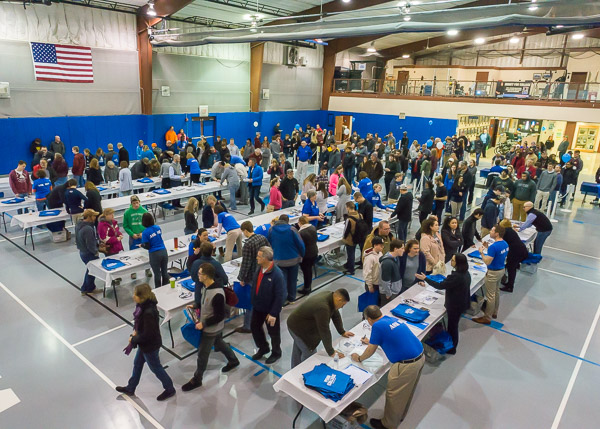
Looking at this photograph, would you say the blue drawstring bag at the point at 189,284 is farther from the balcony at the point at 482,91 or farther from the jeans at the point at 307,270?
the balcony at the point at 482,91

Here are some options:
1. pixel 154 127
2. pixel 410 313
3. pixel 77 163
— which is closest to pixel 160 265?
pixel 410 313

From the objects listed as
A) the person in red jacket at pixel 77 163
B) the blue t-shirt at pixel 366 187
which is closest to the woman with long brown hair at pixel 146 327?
the blue t-shirt at pixel 366 187

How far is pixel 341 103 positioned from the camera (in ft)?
90.8

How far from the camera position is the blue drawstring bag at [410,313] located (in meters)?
5.50

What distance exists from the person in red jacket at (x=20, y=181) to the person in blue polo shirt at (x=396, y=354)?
991 cm

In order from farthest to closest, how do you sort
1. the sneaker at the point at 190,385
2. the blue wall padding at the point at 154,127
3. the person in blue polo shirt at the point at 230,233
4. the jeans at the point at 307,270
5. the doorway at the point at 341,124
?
the doorway at the point at 341,124 → the blue wall padding at the point at 154,127 → the jeans at the point at 307,270 → the person in blue polo shirt at the point at 230,233 → the sneaker at the point at 190,385

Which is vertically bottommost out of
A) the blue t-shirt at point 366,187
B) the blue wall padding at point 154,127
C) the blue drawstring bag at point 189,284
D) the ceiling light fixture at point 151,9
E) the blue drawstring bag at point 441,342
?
the blue drawstring bag at point 441,342

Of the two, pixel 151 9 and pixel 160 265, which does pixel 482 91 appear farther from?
pixel 160 265

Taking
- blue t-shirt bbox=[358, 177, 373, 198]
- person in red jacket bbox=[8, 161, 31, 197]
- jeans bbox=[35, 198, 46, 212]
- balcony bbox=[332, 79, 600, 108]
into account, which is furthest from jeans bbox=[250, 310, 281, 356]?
balcony bbox=[332, 79, 600, 108]

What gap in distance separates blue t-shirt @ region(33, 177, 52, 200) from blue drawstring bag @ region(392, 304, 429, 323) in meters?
8.62

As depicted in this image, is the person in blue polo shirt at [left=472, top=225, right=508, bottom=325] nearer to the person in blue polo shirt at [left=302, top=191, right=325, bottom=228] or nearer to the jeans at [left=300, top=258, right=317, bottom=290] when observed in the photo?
the jeans at [left=300, top=258, right=317, bottom=290]

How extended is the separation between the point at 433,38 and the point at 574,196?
52.2 feet

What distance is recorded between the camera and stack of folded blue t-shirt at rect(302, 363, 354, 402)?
409cm

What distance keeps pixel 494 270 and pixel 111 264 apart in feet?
20.6
